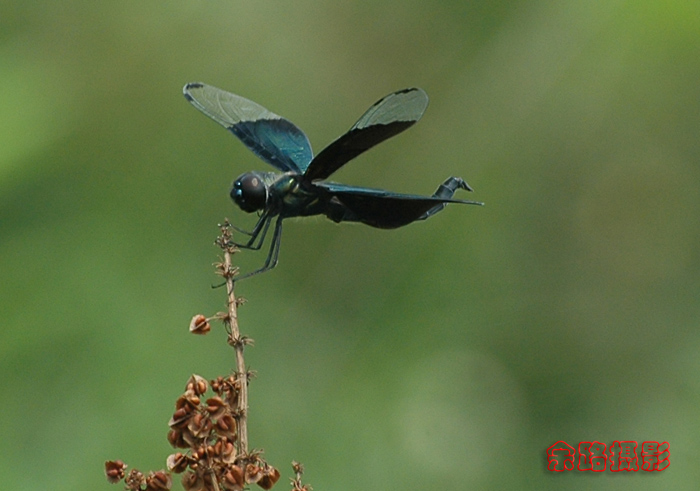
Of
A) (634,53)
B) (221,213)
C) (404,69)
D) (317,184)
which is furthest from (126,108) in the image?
(634,53)

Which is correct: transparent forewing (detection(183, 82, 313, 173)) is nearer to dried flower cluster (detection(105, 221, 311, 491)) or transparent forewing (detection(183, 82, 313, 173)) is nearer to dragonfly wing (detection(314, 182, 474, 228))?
dragonfly wing (detection(314, 182, 474, 228))

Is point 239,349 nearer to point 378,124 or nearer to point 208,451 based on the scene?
point 208,451

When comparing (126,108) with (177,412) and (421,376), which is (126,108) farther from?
(177,412)

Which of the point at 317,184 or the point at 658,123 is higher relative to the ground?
the point at 658,123

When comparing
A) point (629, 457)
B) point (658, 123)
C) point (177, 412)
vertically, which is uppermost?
point (658, 123)

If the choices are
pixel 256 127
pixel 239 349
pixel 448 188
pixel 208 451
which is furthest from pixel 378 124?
pixel 208 451

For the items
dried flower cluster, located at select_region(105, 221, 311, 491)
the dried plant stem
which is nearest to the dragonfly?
the dried plant stem

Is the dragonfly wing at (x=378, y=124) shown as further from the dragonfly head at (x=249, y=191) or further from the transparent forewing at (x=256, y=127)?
the transparent forewing at (x=256, y=127)

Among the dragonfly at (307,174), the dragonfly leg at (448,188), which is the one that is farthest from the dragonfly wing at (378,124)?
the dragonfly leg at (448,188)
